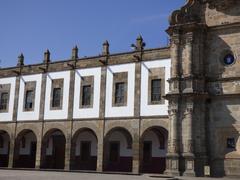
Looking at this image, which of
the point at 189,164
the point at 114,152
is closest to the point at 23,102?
the point at 114,152

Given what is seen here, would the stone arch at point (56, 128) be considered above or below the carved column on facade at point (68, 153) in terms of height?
above

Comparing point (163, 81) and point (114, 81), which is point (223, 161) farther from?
point (114, 81)

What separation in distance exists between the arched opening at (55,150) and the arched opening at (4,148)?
4306 millimetres

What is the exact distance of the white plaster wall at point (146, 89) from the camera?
28.3 meters

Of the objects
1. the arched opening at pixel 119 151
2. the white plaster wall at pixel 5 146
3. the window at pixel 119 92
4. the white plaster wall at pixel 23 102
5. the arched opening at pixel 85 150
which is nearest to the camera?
the window at pixel 119 92

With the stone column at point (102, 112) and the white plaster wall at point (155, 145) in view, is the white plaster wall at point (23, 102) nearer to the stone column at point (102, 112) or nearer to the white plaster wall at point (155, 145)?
the stone column at point (102, 112)

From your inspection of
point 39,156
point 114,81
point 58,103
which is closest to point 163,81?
point 114,81

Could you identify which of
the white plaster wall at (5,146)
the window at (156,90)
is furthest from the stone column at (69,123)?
the white plaster wall at (5,146)

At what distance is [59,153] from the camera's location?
35000 millimetres

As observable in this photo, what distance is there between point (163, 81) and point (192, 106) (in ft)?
16.6

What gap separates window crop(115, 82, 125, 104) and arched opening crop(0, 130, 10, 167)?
492 inches

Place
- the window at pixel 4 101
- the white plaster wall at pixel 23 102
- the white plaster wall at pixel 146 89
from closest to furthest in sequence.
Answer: the white plaster wall at pixel 146 89
the white plaster wall at pixel 23 102
the window at pixel 4 101

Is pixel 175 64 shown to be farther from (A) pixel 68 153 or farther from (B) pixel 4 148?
(B) pixel 4 148

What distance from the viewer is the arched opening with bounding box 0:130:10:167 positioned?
36.7 meters
